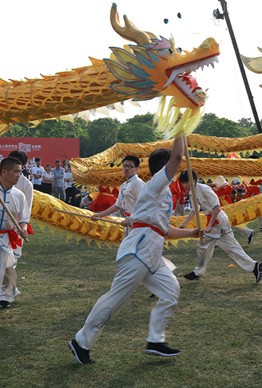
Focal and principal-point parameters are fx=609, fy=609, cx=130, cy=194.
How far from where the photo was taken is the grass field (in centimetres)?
370

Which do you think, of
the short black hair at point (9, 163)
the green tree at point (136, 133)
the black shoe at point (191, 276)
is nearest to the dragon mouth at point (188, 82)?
the short black hair at point (9, 163)

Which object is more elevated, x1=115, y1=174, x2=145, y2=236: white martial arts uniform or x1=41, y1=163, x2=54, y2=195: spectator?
x1=115, y1=174, x2=145, y2=236: white martial arts uniform

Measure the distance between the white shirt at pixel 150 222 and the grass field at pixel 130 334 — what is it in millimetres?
688

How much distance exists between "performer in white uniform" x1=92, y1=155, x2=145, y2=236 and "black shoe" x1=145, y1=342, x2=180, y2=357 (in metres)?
2.32

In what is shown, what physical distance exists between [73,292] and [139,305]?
36.1 inches

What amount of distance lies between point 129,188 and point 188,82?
8.21ft

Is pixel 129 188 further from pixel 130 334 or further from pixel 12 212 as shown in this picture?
pixel 130 334

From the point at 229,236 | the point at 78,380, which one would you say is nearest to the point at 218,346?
the point at 78,380

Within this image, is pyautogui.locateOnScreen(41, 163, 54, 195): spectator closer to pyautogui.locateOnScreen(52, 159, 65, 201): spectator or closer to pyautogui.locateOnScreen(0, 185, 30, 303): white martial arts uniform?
pyautogui.locateOnScreen(52, 159, 65, 201): spectator

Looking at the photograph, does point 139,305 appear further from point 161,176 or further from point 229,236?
point 161,176

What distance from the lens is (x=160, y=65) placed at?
401cm

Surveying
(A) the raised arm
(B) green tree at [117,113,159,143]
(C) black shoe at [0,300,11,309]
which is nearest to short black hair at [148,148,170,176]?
(A) the raised arm

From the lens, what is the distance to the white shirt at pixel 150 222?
157 inches

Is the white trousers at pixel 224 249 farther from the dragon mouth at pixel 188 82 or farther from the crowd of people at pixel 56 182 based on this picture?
the crowd of people at pixel 56 182
